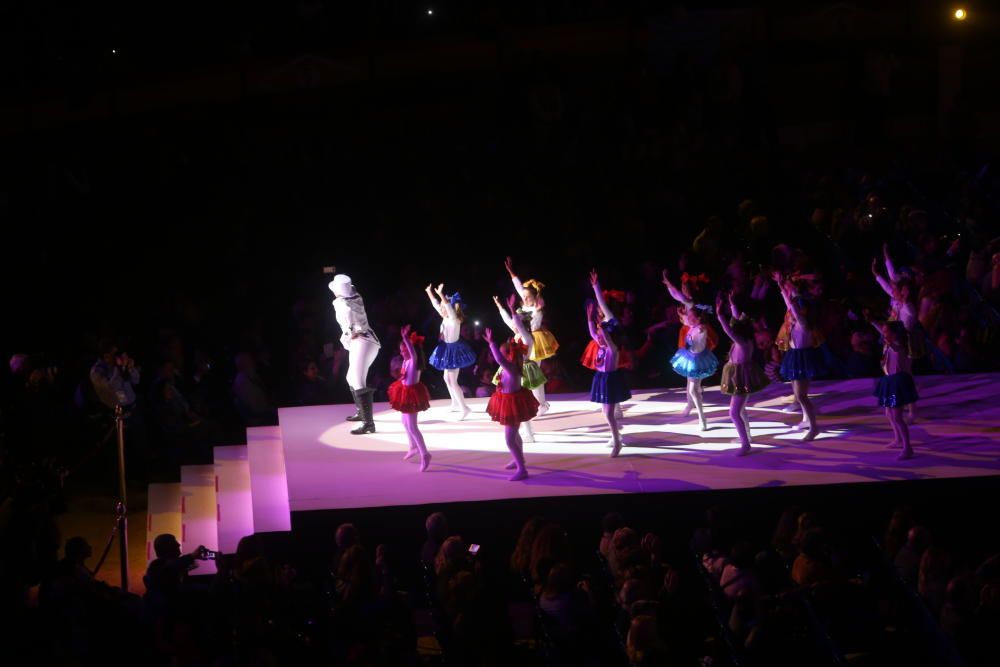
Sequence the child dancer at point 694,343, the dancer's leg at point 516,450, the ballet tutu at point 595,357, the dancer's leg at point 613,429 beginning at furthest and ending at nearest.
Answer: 1. the child dancer at point 694,343
2. the ballet tutu at point 595,357
3. the dancer's leg at point 613,429
4. the dancer's leg at point 516,450

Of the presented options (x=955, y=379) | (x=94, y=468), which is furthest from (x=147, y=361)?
(x=955, y=379)

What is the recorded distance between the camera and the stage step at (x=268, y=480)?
11023 mm

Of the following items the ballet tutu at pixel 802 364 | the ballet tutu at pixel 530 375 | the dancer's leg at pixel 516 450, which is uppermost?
the ballet tutu at pixel 530 375

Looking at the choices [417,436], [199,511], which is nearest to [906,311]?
[417,436]

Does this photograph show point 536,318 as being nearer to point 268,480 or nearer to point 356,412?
point 356,412

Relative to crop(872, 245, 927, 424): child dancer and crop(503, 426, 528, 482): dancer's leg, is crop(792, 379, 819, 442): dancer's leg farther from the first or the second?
crop(503, 426, 528, 482): dancer's leg

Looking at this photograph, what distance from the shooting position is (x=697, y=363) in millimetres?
12312

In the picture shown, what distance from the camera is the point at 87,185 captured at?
17422 mm

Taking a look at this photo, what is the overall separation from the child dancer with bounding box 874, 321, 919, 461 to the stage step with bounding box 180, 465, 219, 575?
17.6 ft

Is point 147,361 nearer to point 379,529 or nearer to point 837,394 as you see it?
point 379,529

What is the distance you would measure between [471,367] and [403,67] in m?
5.80

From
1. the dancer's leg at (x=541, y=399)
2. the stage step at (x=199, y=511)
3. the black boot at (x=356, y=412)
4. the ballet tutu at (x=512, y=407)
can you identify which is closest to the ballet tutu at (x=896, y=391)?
the ballet tutu at (x=512, y=407)

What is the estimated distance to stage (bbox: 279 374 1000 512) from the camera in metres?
11.0

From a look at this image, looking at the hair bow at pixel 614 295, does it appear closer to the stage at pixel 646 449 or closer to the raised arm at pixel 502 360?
the stage at pixel 646 449
